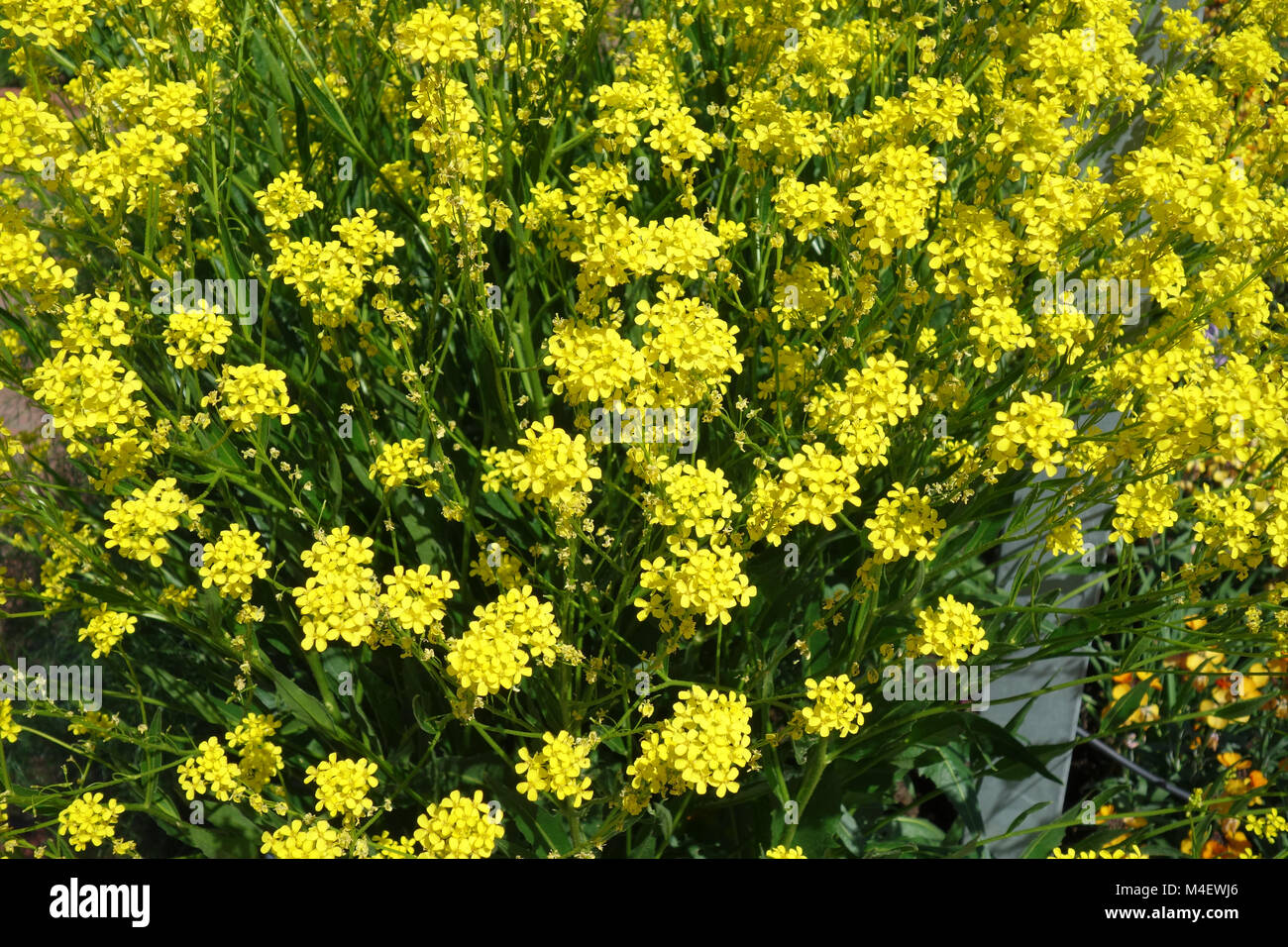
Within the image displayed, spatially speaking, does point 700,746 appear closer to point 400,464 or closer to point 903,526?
point 903,526

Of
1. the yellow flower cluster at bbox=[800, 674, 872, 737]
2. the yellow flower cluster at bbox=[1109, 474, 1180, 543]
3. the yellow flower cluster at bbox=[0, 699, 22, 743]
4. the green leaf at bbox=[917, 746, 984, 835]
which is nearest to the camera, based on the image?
the yellow flower cluster at bbox=[800, 674, 872, 737]

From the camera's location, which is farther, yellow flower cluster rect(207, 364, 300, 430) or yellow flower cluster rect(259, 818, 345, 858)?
yellow flower cluster rect(207, 364, 300, 430)

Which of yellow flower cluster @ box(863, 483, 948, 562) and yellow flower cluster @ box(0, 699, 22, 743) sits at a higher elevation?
yellow flower cluster @ box(863, 483, 948, 562)

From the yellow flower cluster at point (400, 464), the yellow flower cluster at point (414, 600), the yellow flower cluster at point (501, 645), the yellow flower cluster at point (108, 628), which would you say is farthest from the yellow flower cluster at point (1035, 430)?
the yellow flower cluster at point (108, 628)

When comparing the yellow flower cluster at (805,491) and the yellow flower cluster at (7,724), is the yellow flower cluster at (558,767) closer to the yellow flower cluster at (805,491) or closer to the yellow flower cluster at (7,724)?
the yellow flower cluster at (805,491)

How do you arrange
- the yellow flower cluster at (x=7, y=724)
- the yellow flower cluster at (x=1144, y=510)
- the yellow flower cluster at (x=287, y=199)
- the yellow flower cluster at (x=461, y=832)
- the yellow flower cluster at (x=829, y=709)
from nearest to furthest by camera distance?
the yellow flower cluster at (x=461, y=832)
the yellow flower cluster at (x=829, y=709)
the yellow flower cluster at (x=1144, y=510)
the yellow flower cluster at (x=7, y=724)
the yellow flower cluster at (x=287, y=199)

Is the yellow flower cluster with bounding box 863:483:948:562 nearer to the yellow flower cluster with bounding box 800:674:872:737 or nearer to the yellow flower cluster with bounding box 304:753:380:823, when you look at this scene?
the yellow flower cluster with bounding box 800:674:872:737

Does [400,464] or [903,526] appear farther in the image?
[400,464]

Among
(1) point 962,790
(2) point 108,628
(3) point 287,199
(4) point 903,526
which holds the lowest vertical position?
(1) point 962,790

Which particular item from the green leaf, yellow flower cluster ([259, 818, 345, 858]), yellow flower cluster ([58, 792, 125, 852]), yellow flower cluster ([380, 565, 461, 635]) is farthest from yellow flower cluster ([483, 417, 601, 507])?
the green leaf

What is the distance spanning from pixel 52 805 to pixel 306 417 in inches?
54.0

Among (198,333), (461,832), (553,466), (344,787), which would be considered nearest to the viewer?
(461,832)

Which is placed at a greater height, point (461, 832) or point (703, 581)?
point (703, 581)

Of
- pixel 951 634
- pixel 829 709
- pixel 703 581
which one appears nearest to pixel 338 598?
pixel 703 581
